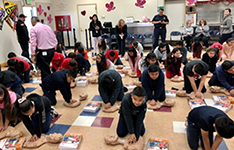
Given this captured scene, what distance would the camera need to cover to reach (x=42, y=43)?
12.4ft

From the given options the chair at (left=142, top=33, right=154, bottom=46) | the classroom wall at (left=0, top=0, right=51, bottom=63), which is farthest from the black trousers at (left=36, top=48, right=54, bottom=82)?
the chair at (left=142, top=33, right=154, bottom=46)

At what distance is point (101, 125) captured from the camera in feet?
8.97

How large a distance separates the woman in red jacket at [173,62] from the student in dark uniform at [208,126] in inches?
89.7

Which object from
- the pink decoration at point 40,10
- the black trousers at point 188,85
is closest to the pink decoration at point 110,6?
the pink decoration at point 40,10

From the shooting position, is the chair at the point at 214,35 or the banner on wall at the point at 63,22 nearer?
the chair at the point at 214,35

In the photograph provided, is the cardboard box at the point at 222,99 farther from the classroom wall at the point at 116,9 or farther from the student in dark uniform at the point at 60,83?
the classroom wall at the point at 116,9

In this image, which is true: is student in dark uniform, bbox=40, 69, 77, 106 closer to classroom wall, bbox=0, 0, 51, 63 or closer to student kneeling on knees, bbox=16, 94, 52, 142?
student kneeling on knees, bbox=16, 94, 52, 142

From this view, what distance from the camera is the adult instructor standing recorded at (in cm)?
371

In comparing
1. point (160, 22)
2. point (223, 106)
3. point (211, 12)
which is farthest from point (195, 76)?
point (211, 12)

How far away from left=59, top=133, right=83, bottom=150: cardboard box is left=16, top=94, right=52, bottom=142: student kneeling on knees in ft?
1.22

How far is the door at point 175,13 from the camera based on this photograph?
8.37 metres

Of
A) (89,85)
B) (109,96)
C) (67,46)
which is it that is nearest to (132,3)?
(67,46)

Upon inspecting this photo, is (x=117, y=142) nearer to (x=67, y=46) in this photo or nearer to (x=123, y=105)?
(x=123, y=105)

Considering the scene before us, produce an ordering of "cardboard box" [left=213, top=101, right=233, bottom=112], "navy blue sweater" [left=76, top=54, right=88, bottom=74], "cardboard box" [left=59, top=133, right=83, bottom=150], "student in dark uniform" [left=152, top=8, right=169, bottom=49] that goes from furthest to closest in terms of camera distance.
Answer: "student in dark uniform" [left=152, top=8, right=169, bottom=49]
"navy blue sweater" [left=76, top=54, right=88, bottom=74]
"cardboard box" [left=213, top=101, right=233, bottom=112]
"cardboard box" [left=59, top=133, right=83, bottom=150]
